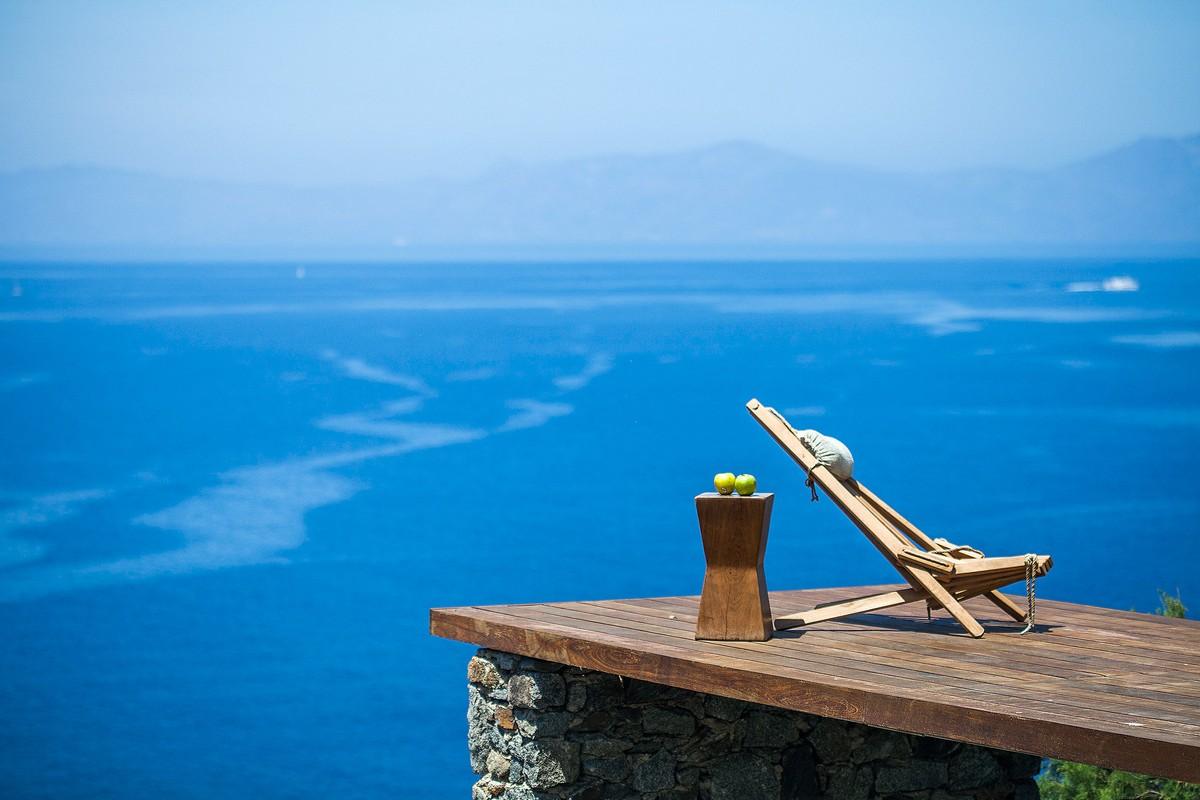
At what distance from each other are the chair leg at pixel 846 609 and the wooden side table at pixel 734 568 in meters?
0.21

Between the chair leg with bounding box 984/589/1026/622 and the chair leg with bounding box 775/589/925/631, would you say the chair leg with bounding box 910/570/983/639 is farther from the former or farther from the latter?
the chair leg with bounding box 984/589/1026/622

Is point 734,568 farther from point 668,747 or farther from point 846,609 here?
point 668,747

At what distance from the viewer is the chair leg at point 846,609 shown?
453 centimetres

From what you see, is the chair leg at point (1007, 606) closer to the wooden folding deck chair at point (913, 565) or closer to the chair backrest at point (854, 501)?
the wooden folding deck chair at point (913, 565)

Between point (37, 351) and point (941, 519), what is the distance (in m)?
17.9

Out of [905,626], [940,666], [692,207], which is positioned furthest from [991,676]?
[692,207]

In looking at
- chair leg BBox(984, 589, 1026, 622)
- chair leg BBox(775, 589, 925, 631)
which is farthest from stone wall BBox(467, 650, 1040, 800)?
chair leg BBox(984, 589, 1026, 622)

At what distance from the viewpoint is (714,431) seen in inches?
1081

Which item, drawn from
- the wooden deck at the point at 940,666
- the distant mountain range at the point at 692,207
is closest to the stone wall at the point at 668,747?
the wooden deck at the point at 940,666

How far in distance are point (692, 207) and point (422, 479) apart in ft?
160

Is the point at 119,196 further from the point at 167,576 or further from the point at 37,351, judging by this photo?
the point at 167,576

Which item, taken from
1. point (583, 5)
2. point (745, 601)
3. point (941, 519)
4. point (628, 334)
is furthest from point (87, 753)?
point (583, 5)

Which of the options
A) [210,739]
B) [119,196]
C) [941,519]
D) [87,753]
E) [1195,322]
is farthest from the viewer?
[119,196]

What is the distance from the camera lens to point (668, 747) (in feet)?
15.3
